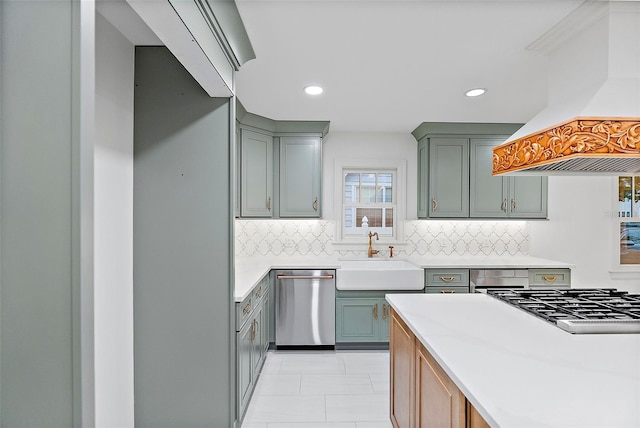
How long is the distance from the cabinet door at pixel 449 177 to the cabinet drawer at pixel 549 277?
0.89 m

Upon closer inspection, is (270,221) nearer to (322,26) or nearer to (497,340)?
(322,26)

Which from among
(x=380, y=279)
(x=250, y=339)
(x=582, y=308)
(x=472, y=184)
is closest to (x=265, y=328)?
(x=250, y=339)

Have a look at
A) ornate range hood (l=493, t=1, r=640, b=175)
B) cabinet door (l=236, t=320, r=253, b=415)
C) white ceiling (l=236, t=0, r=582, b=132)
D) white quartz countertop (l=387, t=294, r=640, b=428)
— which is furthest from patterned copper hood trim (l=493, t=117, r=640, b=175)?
cabinet door (l=236, t=320, r=253, b=415)

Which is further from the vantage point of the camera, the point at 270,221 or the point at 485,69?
the point at 270,221

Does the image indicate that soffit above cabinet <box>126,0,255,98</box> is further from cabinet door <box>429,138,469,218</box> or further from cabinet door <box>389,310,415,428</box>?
cabinet door <box>429,138,469,218</box>

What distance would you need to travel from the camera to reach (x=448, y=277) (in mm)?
3564

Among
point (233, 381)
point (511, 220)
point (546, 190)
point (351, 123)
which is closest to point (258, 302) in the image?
point (233, 381)

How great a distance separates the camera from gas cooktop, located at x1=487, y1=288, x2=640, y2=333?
1.46m

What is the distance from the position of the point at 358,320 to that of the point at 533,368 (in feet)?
8.37

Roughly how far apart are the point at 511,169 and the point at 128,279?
2.23 metres

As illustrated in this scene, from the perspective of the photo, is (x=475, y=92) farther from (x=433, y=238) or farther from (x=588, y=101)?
(x=433, y=238)

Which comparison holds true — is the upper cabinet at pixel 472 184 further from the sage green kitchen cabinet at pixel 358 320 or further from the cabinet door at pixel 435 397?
the cabinet door at pixel 435 397

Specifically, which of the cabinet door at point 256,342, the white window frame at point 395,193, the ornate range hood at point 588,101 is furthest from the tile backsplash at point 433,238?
the ornate range hood at point 588,101

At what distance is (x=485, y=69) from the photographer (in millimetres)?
2422
